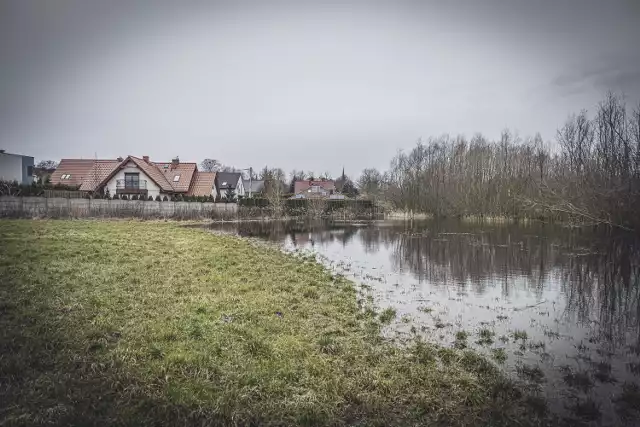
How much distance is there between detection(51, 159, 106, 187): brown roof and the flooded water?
147 ft

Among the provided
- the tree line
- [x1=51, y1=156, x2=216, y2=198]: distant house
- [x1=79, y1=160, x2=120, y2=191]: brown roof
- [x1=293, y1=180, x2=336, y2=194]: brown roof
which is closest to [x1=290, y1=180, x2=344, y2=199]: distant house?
[x1=293, y1=180, x2=336, y2=194]: brown roof

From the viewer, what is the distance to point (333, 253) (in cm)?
1681

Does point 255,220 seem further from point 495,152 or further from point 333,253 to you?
point 495,152

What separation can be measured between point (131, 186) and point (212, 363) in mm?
45138

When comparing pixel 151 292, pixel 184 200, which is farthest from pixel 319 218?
pixel 151 292

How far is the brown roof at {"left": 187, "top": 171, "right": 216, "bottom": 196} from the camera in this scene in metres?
48.2

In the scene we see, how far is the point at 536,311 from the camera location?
25.8 ft

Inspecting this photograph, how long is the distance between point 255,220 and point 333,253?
25930 millimetres

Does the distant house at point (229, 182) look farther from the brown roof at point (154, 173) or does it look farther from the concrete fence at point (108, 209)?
the concrete fence at point (108, 209)

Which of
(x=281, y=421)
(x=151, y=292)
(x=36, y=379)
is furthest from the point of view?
(x=151, y=292)

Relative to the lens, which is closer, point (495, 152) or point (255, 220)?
point (255, 220)

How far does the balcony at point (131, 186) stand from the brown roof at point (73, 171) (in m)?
6.82

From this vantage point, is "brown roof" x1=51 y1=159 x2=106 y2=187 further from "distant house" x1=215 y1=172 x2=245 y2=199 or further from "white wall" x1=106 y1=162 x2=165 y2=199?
"distant house" x1=215 y1=172 x2=245 y2=199

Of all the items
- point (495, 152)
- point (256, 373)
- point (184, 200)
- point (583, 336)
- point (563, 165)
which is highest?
point (495, 152)
